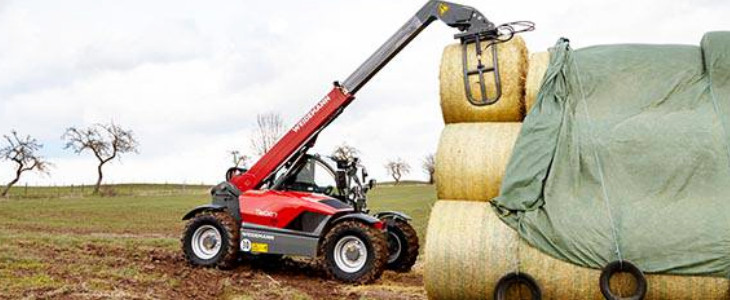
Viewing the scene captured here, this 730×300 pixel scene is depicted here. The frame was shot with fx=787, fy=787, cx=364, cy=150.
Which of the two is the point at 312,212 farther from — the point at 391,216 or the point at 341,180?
the point at 391,216

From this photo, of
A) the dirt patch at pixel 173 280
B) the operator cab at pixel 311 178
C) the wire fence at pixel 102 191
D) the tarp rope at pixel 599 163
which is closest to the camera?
the tarp rope at pixel 599 163

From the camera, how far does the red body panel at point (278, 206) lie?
11.5m

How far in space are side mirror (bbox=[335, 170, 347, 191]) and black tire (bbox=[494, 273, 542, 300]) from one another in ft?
19.7

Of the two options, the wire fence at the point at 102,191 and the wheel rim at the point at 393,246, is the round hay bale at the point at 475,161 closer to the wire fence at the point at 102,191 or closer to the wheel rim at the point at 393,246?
the wheel rim at the point at 393,246

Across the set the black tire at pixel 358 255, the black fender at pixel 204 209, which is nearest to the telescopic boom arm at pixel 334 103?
the black fender at pixel 204 209

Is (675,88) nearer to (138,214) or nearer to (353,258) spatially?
(353,258)

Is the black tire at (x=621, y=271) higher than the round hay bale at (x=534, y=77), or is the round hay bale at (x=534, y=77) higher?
the round hay bale at (x=534, y=77)

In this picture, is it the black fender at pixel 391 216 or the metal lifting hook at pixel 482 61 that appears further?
the black fender at pixel 391 216

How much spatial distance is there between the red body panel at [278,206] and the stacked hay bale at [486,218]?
476 cm

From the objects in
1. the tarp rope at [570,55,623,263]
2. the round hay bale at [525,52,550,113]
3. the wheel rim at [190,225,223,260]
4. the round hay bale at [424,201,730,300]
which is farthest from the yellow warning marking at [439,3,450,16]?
the wheel rim at [190,225,223,260]

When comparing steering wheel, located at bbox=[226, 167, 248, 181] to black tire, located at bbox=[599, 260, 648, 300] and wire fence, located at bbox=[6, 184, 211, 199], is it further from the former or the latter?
wire fence, located at bbox=[6, 184, 211, 199]

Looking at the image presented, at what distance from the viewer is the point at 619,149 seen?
6273 mm

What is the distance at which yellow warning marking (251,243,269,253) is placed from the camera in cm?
1155

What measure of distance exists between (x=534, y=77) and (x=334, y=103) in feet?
18.1
